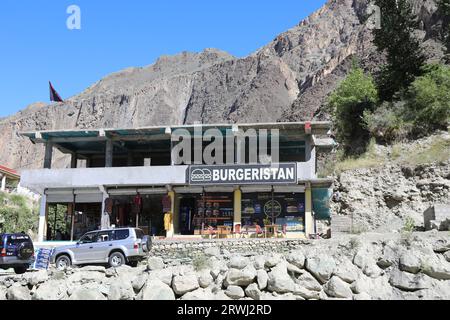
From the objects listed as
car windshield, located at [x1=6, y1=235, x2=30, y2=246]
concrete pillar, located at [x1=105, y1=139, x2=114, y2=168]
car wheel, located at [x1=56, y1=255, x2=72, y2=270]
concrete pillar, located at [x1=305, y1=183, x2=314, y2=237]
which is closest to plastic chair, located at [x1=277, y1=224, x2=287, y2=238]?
concrete pillar, located at [x1=305, y1=183, x2=314, y2=237]

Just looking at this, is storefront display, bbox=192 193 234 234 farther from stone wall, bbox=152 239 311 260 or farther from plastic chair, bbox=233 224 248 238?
stone wall, bbox=152 239 311 260

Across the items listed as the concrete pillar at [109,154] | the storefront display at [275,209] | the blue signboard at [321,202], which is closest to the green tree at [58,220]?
the concrete pillar at [109,154]

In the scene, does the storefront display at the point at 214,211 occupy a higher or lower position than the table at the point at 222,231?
higher

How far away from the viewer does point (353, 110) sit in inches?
1362

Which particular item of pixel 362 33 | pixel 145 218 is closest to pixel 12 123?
pixel 362 33

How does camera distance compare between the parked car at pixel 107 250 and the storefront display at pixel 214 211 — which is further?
the storefront display at pixel 214 211

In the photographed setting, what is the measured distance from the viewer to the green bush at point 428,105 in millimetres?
30188

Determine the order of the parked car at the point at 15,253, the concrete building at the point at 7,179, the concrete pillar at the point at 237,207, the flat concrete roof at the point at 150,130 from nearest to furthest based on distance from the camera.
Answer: the parked car at the point at 15,253
the concrete pillar at the point at 237,207
the flat concrete roof at the point at 150,130
the concrete building at the point at 7,179

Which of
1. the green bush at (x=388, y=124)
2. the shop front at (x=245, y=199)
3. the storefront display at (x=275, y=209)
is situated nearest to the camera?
the shop front at (x=245, y=199)

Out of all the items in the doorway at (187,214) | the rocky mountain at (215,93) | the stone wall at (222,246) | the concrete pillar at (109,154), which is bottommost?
the stone wall at (222,246)

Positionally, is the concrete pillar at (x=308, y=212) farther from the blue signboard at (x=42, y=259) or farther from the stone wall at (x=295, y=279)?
the blue signboard at (x=42, y=259)

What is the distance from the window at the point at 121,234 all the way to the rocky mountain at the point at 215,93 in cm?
9401
